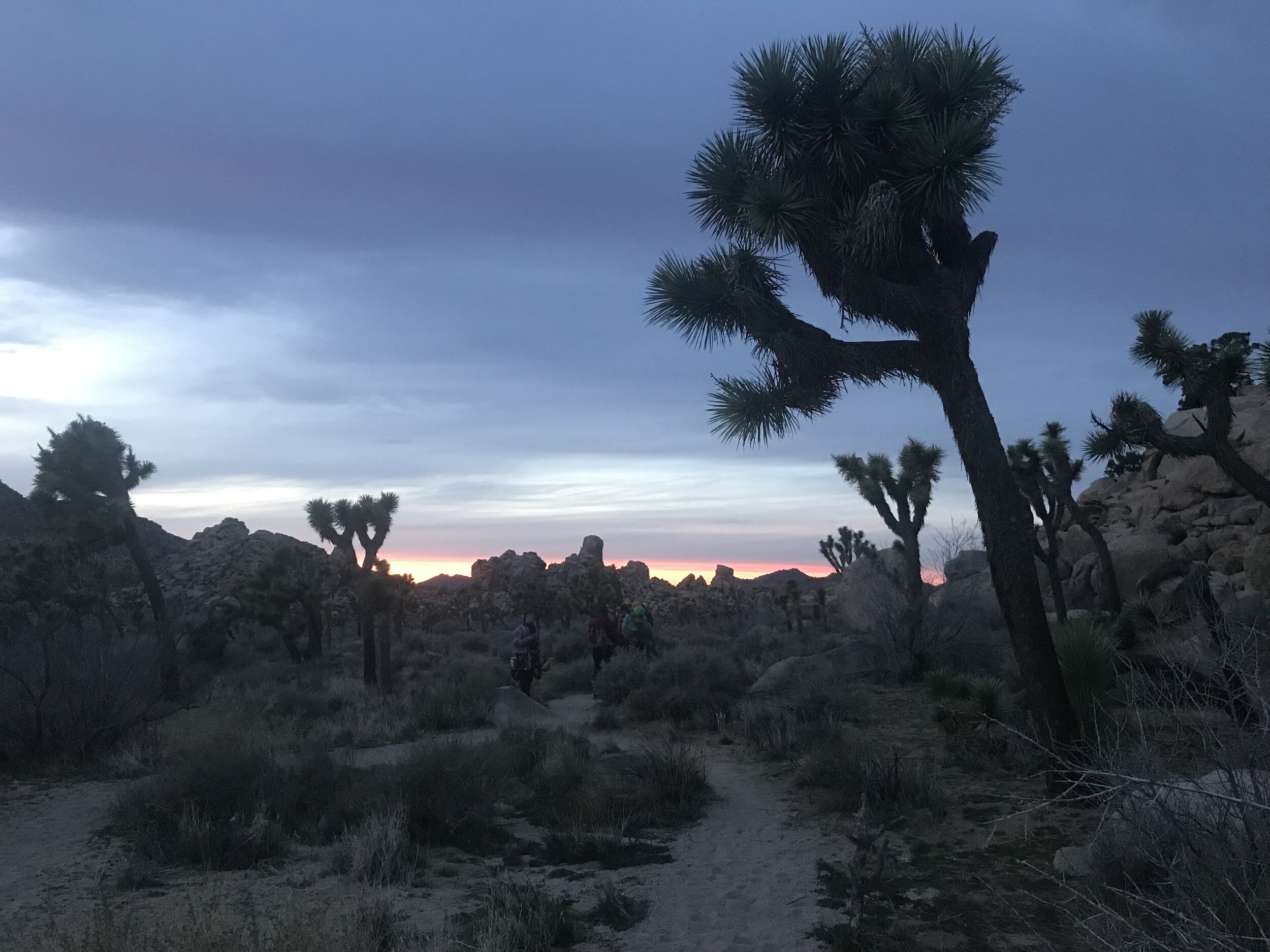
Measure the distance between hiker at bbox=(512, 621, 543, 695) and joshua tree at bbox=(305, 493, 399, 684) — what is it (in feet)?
13.1

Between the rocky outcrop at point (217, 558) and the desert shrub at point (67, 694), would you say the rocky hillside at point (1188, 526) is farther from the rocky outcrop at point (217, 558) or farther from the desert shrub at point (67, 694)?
the rocky outcrop at point (217, 558)

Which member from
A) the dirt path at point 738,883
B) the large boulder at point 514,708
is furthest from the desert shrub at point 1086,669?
the large boulder at point 514,708

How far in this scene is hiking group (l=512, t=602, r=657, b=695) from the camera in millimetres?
17938

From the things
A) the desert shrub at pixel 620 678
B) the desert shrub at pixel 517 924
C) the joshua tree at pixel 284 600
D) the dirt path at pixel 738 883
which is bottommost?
the dirt path at pixel 738 883

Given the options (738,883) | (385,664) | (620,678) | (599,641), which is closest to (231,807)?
(738,883)

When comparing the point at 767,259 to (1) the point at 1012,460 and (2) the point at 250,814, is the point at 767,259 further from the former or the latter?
(1) the point at 1012,460

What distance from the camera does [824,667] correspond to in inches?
653

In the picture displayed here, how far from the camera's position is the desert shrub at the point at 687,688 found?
15.1 metres

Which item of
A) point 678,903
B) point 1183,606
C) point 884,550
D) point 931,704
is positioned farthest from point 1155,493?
point 678,903

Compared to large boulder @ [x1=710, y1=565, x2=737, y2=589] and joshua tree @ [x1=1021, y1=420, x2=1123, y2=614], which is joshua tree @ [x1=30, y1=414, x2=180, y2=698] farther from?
large boulder @ [x1=710, y1=565, x2=737, y2=589]

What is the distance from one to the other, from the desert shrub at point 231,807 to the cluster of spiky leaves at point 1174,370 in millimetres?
13232

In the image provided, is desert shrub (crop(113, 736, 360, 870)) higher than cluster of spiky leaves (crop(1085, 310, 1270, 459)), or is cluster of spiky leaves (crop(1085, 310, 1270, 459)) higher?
cluster of spiky leaves (crop(1085, 310, 1270, 459))

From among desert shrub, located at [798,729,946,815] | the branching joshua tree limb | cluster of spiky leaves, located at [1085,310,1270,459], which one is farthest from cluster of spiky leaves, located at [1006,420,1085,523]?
desert shrub, located at [798,729,946,815]

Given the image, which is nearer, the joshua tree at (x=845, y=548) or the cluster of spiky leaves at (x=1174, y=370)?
the cluster of spiky leaves at (x=1174, y=370)
